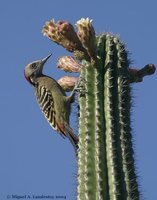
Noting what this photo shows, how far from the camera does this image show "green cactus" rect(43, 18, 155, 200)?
18.2ft

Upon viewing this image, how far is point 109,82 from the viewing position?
6008mm

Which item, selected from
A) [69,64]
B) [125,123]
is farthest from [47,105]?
[125,123]

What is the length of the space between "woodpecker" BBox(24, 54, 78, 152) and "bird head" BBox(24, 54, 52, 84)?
9 centimetres

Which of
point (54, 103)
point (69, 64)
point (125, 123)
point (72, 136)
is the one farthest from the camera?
point (54, 103)

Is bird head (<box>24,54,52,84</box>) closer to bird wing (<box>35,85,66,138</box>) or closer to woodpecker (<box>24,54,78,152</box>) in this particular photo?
woodpecker (<box>24,54,78,152</box>)

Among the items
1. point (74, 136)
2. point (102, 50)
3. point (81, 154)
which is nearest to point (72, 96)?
point (74, 136)

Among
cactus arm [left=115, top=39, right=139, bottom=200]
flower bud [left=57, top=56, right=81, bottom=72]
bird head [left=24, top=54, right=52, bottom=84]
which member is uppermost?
bird head [left=24, top=54, right=52, bottom=84]

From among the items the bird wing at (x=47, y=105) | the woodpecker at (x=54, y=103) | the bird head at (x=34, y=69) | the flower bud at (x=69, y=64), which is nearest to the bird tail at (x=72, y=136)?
the woodpecker at (x=54, y=103)

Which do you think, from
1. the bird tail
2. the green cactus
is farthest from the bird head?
the green cactus

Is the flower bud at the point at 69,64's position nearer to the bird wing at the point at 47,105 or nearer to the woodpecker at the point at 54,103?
the woodpecker at the point at 54,103

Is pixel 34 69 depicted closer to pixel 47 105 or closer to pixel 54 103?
pixel 47 105

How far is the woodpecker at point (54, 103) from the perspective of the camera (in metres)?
7.27

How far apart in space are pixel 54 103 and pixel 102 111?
1.69 metres

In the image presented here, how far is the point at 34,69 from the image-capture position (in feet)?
27.6
